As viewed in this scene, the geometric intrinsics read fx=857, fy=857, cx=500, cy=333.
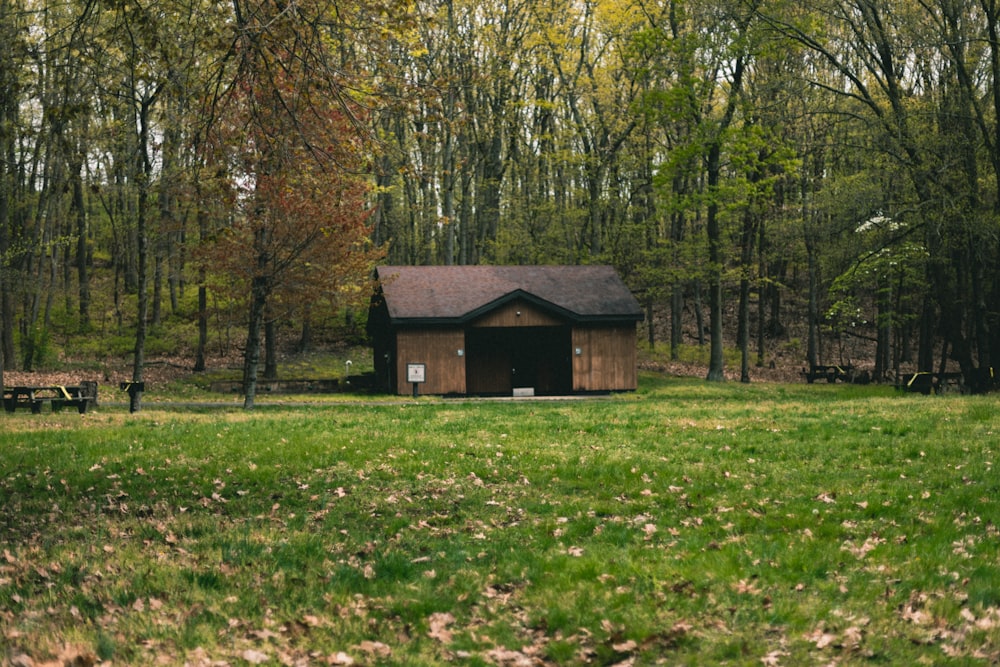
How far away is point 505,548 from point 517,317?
964 inches

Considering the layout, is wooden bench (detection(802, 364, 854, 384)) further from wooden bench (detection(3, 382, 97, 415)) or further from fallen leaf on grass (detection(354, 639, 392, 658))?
fallen leaf on grass (detection(354, 639, 392, 658))

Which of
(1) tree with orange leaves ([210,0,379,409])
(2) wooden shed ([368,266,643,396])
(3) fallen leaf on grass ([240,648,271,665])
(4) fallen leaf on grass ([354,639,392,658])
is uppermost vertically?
(1) tree with orange leaves ([210,0,379,409])

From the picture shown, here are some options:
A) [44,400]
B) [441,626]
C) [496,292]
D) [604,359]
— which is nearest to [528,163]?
Result: [496,292]

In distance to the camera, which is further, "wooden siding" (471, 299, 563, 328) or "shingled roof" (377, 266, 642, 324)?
"wooden siding" (471, 299, 563, 328)

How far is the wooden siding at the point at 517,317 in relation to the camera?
32.4 metres

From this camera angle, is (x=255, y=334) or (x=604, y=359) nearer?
(x=255, y=334)

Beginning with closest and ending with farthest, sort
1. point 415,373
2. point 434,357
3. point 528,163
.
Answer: point 415,373 → point 434,357 → point 528,163

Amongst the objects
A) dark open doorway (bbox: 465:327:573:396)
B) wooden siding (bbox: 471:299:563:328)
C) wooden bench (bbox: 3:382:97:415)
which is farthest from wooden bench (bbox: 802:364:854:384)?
wooden bench (bbox: 3:382:97:415)

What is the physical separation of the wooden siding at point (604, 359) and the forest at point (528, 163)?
4690mm

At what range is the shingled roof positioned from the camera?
32031 millimetres

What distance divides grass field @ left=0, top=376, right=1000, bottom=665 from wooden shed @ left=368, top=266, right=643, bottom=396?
17271mm

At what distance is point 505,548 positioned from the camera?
821 cm

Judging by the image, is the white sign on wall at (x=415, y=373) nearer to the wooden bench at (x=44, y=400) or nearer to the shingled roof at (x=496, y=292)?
the shingled roof at (x=496, y=292)

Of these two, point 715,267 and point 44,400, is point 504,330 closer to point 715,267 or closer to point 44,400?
point 715,267
